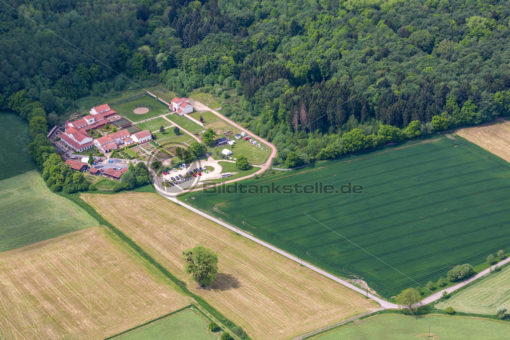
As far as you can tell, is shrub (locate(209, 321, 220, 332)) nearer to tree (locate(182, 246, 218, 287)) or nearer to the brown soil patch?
tree (locate(182, 246, 218, 287))

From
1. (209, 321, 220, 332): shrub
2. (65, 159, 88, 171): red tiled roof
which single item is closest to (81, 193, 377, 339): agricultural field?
(209, 321, 220, 332): shrub

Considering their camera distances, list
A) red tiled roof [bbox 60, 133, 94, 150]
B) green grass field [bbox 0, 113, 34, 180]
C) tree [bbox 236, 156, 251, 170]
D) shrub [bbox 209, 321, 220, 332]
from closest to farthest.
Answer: shrub [bbox 209, 321, 220, 332] → tree [bbox 236, 156, 251, 170] → green grass field [bbox 0, 113, 34, 180] → red tiled roof [bbox 60, 133, 94, 150]

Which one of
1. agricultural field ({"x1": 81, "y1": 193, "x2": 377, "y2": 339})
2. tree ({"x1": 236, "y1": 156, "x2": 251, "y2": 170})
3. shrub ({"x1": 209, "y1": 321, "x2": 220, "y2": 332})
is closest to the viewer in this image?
shrub ({"x1": 209, "y1": 321, "x2": 220, "y2": 332})

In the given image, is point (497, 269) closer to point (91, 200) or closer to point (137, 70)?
point (91, 200)

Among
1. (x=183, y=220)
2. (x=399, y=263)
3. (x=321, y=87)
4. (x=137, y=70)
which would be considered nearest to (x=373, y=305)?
(x=399, y=263)

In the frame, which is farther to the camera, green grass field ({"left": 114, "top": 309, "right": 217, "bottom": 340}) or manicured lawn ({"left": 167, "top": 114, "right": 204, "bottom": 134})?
manicured lawn ({"left": 167, "top": 114, "right": 204, "bottom": 134})

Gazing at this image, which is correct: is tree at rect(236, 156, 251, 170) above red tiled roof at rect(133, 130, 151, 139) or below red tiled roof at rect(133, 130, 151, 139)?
below

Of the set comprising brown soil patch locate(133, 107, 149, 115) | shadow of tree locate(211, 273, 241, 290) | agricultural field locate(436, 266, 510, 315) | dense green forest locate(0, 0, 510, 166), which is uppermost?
dense green forest locate(0, 0, 510, 166)

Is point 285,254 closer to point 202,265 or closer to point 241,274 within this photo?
point 241,274

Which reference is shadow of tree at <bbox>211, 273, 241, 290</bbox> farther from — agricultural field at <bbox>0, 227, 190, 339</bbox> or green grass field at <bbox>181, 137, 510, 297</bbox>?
green grass field at <bbox>181, 137, 510, 297</bbox>
